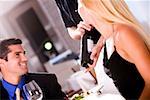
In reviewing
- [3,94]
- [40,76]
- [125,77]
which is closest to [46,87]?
[40,76]

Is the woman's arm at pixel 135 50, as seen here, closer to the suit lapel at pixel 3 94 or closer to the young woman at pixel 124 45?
the young woman at pixel 124 45

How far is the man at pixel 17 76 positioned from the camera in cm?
106

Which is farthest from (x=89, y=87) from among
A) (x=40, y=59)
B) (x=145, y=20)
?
(x=145, y=20)

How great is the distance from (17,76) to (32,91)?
0.08 metres

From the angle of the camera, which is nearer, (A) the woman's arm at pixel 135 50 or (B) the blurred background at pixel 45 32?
(A) the woman's arm at pixel 135 50

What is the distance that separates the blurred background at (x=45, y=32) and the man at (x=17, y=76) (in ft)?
0.07

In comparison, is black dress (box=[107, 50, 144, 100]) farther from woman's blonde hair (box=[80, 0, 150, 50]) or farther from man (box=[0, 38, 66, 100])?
man (box=[0, 38, 66, 100])

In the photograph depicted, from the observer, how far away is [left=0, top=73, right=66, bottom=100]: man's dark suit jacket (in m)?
1.07

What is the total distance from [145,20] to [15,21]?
1.49 ft

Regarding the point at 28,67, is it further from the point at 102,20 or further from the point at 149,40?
the point at 149,40

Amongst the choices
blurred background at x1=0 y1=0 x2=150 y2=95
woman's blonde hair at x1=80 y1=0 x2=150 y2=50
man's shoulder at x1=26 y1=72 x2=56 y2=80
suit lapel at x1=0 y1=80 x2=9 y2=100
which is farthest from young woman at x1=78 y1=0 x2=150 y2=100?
suit lapel at x1=0 y1=80 x2=9 y2=100

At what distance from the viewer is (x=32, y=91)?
1070mm

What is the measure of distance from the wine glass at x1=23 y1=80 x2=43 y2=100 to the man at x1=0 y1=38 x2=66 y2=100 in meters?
0.01

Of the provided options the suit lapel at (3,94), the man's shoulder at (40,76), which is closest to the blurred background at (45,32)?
the man's shoulder at (40,76)
